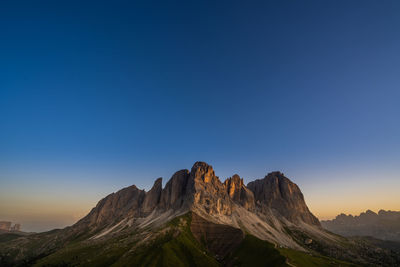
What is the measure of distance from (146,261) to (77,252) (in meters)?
86.4

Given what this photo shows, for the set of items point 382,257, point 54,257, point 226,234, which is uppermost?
point 226,234

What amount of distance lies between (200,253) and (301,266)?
73.2 meters

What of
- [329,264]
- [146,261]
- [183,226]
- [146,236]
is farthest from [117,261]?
[329,264]

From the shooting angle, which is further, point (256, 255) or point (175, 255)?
point (175, 255)

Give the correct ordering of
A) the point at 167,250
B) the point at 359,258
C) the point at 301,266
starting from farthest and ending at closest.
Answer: the point at 359,258 → the point at 167,250 → the point at 301,266

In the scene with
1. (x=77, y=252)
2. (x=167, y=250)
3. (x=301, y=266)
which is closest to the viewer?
(x=301, y=266)

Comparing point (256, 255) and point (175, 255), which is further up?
point (175, 255)

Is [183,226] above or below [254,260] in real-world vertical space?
above

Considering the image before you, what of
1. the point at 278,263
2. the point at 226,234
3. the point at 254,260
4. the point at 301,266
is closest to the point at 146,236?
the point at 226,234

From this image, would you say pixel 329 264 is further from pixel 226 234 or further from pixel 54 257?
pixel 54 257

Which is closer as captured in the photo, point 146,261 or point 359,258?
point 146,261

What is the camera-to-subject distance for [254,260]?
432 feet

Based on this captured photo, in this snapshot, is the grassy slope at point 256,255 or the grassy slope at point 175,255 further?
the grassy slope at point 175,255

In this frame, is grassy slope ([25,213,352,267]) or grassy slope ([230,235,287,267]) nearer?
grassy slope ([230,235,287,267])
